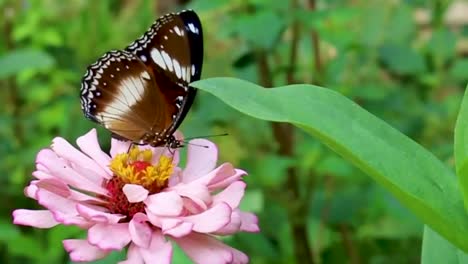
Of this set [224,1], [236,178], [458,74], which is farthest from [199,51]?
[458,74]

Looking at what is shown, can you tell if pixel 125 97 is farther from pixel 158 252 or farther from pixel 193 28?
pixel 158 252

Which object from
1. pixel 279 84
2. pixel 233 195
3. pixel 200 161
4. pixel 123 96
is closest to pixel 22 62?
pixel 279 84

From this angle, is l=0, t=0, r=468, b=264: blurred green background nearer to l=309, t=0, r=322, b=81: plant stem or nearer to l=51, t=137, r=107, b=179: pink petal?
l=309, t=0, r=322, b=81: plant stem

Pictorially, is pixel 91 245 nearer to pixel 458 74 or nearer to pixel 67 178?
pixel 67 178

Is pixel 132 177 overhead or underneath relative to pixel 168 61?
underneath

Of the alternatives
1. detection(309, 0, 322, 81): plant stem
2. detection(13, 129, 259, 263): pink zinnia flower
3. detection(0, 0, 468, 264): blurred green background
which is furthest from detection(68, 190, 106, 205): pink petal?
detection(309, 0, 322, 81): plant stem

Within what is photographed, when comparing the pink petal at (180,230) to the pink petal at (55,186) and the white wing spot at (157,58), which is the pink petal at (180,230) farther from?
the white wing spot at (157,58)
